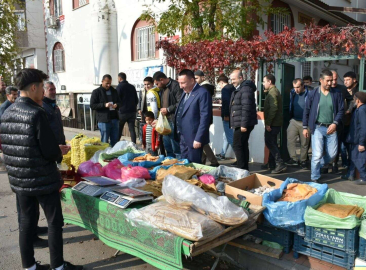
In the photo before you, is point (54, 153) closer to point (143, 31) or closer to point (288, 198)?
point (288, 198)

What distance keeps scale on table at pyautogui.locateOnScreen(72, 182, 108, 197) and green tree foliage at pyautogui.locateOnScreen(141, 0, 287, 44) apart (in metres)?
6.49

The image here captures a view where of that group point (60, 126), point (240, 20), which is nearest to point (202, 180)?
point (60, 126)

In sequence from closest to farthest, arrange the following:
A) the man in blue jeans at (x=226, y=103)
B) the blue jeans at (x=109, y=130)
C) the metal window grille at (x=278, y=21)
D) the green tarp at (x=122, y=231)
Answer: the green tarp at (x=122, y=231)
the man in blue jeans at (x=226, y=103)
the blue jeans at (x=109, y=130)
the metal window grille at (x=278, y=21)

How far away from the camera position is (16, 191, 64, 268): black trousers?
3283mm

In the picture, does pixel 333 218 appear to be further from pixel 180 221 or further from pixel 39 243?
pixel 39 243

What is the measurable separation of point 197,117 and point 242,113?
1.09m

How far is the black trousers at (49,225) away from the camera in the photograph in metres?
3.28

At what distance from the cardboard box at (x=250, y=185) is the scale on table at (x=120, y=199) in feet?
3.26

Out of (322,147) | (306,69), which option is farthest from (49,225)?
(306,69)

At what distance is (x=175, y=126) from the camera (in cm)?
558

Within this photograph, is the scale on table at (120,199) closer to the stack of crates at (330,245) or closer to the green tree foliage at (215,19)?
the stack of crates at (330,245)

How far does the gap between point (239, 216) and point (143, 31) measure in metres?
12.0

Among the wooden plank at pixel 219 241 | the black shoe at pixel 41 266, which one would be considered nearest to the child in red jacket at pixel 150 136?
the black shoe at pixel 41 266

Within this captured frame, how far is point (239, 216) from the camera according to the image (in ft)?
10.2
